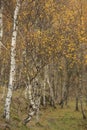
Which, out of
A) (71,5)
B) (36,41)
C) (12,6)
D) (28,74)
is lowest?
(28,74)

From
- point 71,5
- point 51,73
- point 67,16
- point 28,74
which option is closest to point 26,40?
point 28,74

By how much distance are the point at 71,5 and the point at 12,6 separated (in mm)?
10124

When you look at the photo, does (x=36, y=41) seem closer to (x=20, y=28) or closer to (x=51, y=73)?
(x=20, y=28)

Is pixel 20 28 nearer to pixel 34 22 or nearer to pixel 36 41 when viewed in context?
pixel 34 22

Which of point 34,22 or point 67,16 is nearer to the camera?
point 34,22

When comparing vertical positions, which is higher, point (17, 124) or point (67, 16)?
point (67, 16)

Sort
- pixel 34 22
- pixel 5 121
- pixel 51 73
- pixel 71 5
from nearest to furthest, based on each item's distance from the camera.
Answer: pixel 5 121 → pixel 34 22 → pixel 71 5 → pixel 51 73

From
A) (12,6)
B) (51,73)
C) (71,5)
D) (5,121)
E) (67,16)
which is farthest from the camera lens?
(51,73)

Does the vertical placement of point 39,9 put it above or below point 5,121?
above

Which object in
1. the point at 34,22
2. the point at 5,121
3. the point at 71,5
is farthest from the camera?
the point at 71,5

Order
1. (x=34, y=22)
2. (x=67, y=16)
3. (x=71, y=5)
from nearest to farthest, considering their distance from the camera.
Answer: (x=34, y=22), (x=67, y=16), (x=71, y=5)

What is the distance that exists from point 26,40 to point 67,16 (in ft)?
26.7

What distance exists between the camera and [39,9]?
22312mm

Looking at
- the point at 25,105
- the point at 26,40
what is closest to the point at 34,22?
the point at 26,40
